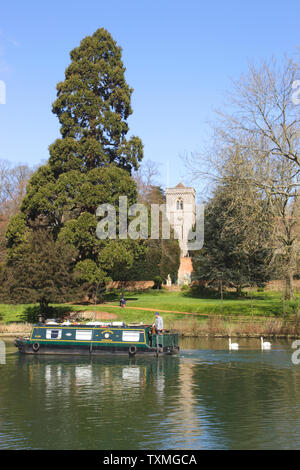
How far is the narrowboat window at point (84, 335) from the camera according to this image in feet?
101

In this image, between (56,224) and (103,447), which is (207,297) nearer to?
(56,224)

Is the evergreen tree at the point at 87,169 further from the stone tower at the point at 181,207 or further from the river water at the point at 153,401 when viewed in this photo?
the stone tower at the point at 181,207

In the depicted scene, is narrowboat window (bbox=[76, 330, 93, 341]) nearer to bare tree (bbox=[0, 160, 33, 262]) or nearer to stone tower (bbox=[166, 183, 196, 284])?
bare tree (bbox=[0, 160, 33, 262])

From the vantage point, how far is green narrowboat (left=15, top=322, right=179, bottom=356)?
98.5ft

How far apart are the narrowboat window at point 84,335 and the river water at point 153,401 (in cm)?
119

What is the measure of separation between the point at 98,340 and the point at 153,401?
11558 millimetres

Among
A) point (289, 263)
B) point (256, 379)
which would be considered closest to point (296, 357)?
point (256, 379)

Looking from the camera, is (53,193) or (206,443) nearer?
(206,443)

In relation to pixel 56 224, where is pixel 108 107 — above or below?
above

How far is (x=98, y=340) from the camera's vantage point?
100 feet

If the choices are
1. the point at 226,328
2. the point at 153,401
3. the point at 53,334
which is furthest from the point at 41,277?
the point at 153,401

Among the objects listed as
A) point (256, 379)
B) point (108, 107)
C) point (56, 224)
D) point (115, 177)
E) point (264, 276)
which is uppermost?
point (108, 107)

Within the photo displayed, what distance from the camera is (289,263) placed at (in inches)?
1505
